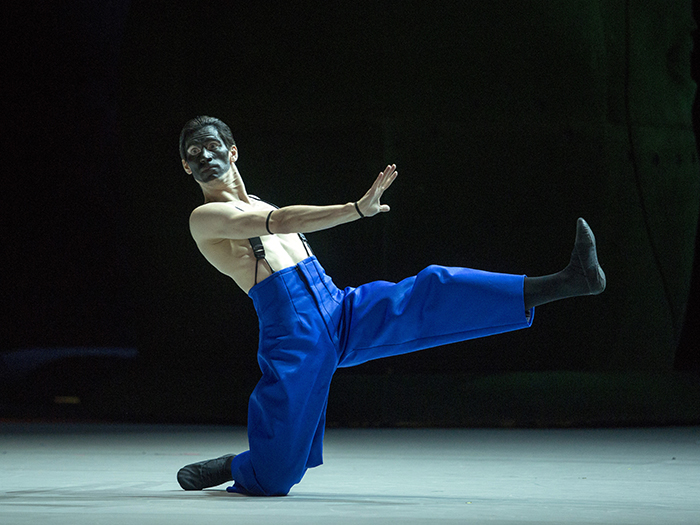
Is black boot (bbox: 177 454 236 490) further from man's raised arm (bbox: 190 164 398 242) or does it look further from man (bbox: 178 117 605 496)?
man's raised arm (bbox: 190 164 398 242)

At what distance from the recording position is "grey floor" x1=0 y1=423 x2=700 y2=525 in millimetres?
3973

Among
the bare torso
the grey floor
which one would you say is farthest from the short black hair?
the grey floor

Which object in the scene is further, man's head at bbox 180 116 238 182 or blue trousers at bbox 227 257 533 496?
man's head at bbox 180 116 238 182

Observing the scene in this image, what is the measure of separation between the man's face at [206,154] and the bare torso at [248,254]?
0.63ft

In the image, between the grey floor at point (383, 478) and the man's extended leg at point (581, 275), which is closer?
the grey floor at point (383, 478)

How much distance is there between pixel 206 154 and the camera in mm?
4762

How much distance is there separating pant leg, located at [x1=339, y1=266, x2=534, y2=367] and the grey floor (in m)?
0.64

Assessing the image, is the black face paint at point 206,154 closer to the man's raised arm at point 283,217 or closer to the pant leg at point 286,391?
the man's raised arm at point 283,217

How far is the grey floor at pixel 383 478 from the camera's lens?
13.0 feet

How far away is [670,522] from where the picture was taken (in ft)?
12.4

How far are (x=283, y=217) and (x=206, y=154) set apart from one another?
26.0 inches

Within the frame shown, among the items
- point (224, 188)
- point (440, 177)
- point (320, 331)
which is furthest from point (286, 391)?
point (440, 177)

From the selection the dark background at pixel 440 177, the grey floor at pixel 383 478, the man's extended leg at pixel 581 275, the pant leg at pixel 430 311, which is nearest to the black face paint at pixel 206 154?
the pant leg at pixel 430 311

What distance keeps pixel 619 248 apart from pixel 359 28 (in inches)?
97.3
